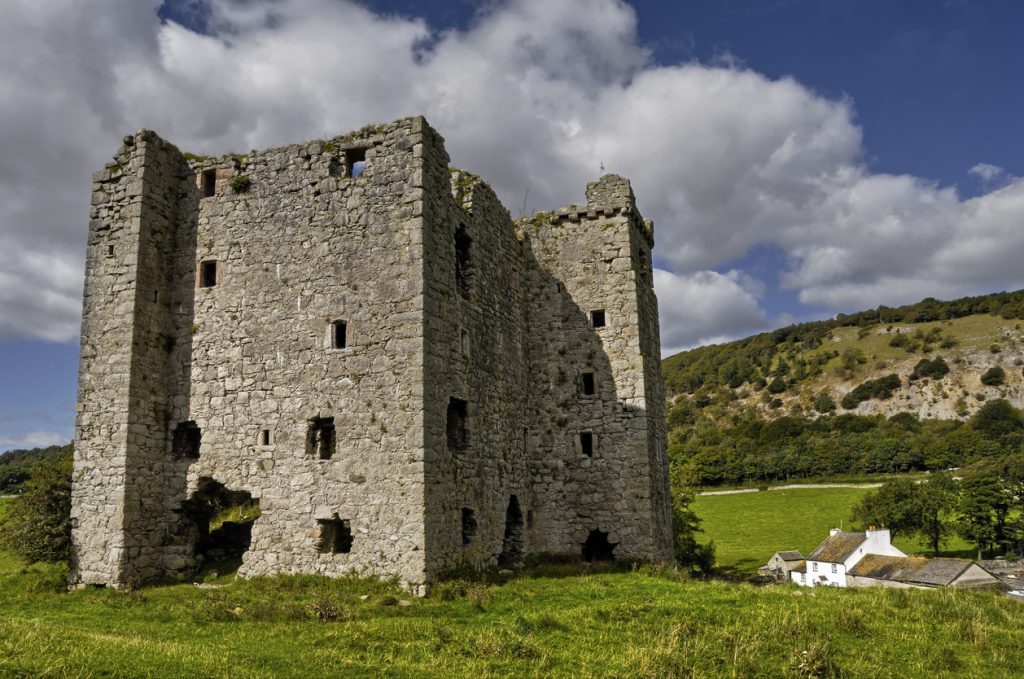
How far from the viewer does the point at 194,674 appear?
900cm

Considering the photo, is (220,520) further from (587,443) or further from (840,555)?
(840,555)

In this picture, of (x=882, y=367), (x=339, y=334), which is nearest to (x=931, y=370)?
(x=882, y=367)

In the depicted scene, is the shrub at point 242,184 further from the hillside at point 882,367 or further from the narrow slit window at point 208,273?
the hillside at point 882,367

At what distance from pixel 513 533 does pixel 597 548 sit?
2.95 m

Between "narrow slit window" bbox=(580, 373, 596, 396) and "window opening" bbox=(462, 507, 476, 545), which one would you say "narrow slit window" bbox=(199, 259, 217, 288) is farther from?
"narrow slit window" bbox=(580, 373, 596, 396)

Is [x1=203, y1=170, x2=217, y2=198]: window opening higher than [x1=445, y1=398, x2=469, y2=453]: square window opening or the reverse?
higher

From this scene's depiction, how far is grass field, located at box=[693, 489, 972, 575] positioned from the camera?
56.9 meters

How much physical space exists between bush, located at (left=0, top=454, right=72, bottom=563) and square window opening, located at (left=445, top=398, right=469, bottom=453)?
9471 millimetres

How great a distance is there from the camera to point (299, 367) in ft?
57.0

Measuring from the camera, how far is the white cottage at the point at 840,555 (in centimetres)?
4934

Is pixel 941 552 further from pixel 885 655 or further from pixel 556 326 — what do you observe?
pixel 885 655

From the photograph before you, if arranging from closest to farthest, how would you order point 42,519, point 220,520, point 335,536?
point 335,536, point 42,519, point 220,520

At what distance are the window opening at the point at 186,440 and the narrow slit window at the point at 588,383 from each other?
11125 mm

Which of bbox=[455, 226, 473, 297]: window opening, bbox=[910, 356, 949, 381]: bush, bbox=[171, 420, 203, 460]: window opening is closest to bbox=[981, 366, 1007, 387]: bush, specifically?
bbox=[910, 356, 949, 381]: bush
